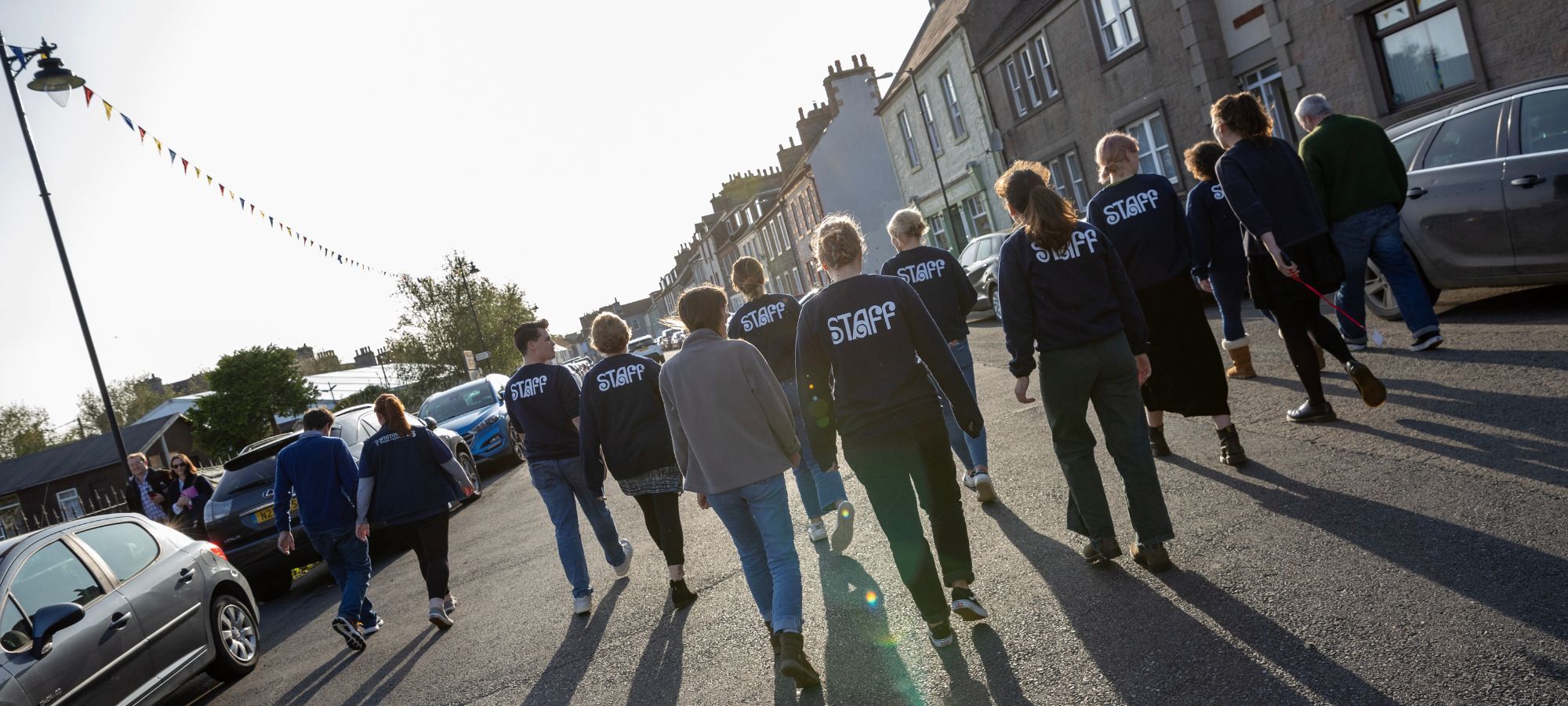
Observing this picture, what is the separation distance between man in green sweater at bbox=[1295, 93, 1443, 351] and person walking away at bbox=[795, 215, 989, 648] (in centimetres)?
414

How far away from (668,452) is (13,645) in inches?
147

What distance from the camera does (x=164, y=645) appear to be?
6.86 m

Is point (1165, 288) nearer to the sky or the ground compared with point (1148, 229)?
nearer to the ground

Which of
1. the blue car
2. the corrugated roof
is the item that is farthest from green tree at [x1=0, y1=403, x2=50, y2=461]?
the blue car

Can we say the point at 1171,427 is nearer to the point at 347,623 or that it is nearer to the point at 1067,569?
the point at 1067,569

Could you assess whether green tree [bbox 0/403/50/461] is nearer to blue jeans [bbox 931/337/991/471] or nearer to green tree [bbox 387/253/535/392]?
green tree [bbox 387/253/535/392]

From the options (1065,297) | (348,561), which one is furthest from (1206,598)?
(348,561)

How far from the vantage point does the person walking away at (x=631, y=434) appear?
20.9ft

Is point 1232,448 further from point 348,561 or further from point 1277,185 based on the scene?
point 348,561

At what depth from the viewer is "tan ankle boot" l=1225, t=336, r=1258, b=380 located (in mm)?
8020

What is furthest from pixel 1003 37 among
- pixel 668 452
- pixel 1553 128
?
pixel 668 452

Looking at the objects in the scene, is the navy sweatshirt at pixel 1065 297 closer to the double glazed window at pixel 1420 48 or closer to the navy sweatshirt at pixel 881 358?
the navy sweatshirt at pixel 881 358

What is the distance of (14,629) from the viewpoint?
5836mm

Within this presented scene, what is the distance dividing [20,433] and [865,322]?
299 feet
